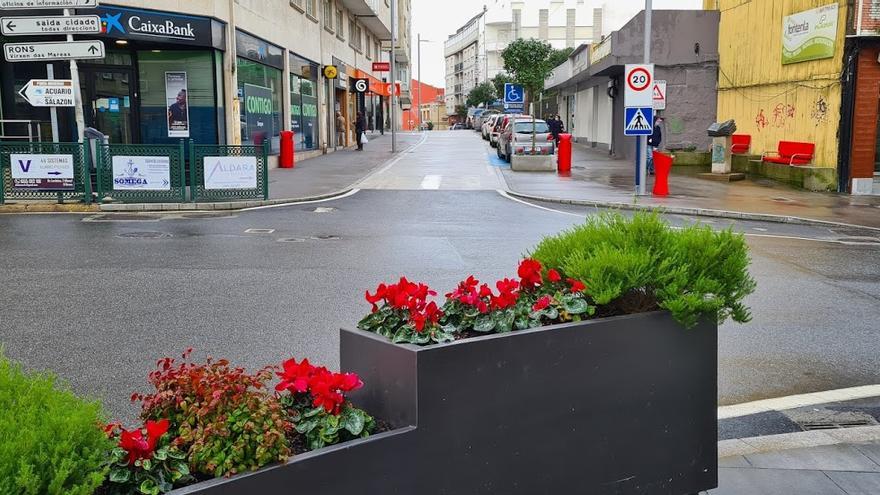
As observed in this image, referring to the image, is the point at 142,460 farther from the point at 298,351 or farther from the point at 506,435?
the point at 298,351

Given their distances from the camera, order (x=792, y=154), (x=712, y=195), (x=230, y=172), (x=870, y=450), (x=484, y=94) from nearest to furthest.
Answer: (x=870, y=450)
(x=230, y=172)
(x=712, y=195)
(x=792, y=154)
(x=484, y=94)

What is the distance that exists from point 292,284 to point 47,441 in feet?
22.8

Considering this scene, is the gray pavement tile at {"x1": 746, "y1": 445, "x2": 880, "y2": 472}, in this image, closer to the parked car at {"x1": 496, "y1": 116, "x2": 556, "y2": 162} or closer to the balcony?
the parked car at {"x1": 496, "y1": 116, "x2": 556, "y2": 162}

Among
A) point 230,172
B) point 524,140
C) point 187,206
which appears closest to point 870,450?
point 187,206

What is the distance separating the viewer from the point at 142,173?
17.1 metres

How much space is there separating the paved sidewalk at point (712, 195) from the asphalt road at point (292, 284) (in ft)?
6.48

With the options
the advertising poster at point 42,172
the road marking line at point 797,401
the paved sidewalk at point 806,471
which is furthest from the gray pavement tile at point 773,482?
the advertising poster at point 42,172

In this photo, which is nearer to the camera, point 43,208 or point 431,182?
point 43,208

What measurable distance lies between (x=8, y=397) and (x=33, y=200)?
1605 cm

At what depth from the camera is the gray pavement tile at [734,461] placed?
4332mm

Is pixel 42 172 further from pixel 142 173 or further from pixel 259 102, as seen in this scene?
pixel 259 102

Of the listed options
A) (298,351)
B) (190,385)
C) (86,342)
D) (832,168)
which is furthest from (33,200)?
(832,168)

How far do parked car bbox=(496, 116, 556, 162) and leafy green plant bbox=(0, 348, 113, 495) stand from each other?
23.3 m

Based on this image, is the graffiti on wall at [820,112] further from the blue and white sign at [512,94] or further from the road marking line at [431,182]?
the blue and white sign at [512,94]
